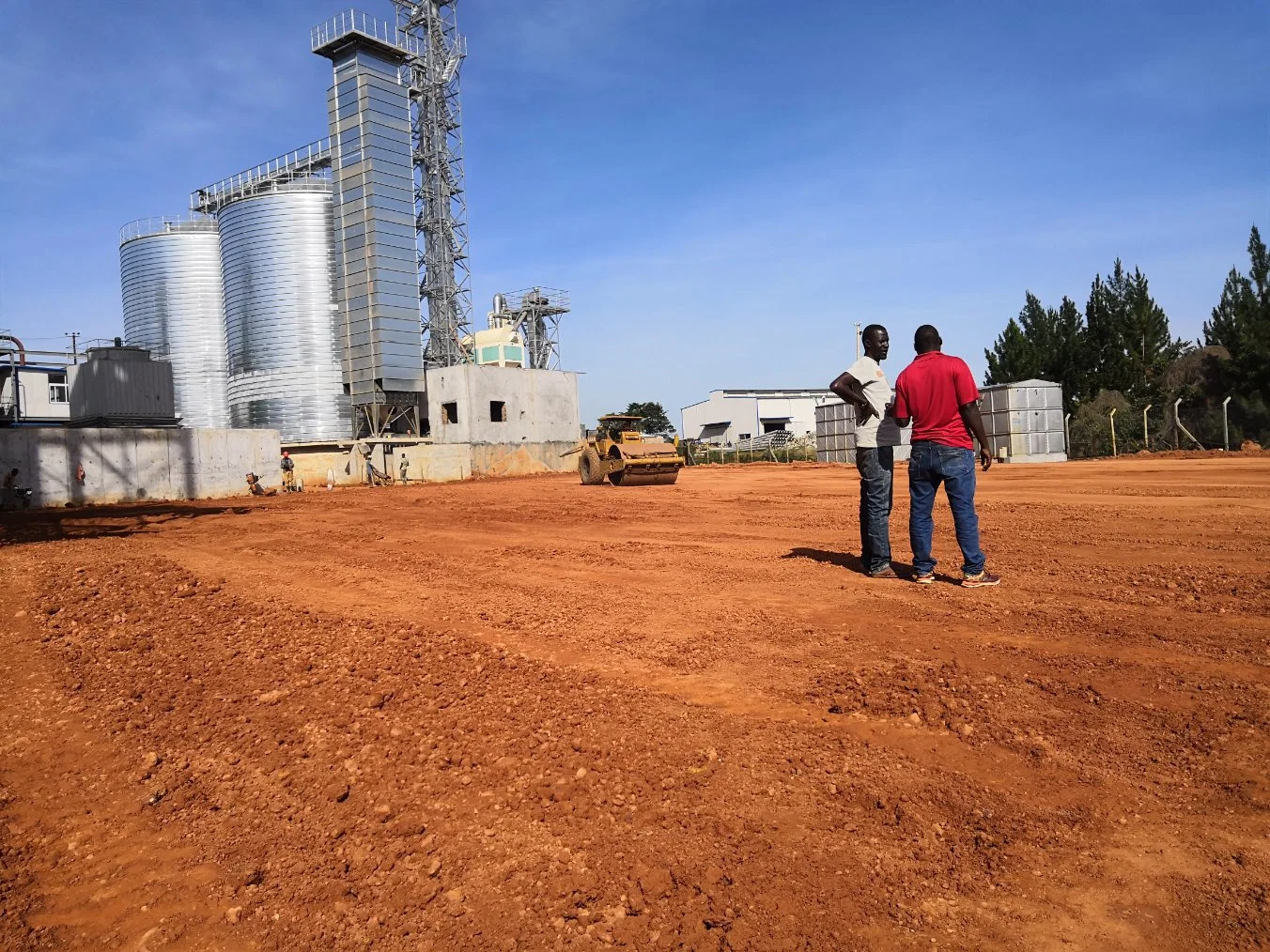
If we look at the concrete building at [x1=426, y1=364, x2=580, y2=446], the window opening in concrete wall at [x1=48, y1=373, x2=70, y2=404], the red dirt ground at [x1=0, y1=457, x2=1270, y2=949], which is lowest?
the red dirt ground at [x1=0, y1=457, x2=1270, y2=949]

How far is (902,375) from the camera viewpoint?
611 centimetres

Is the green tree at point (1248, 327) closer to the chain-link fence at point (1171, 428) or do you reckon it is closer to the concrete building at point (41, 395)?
the chain-link fence at point (1171, 428)

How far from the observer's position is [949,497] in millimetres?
5691

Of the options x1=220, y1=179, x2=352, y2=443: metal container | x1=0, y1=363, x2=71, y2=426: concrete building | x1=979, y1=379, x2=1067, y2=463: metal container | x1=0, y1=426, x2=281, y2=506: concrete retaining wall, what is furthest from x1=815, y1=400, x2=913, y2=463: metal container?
x1=0, y1=363, x2=71, y2=426: concrete building

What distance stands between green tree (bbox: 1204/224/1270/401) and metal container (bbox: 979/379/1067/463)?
23.4ft

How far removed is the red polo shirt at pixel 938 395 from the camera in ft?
19.1

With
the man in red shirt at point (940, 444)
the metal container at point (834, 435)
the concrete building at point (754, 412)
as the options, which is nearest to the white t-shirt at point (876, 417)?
the man in red shirt at point (940, 444)

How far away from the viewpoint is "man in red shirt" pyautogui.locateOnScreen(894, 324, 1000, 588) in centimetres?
570

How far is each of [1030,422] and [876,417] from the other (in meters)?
24.0

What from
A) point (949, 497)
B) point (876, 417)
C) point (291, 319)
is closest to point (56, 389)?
point (291, 319)

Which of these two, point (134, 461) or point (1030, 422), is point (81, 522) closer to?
point (134, 461)

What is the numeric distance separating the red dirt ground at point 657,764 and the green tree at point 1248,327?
27858 mm

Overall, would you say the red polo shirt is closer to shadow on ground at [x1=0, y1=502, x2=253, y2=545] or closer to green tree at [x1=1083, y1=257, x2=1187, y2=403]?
shadow on ground at [x1=0, y1=502, x2=253, y2=545]

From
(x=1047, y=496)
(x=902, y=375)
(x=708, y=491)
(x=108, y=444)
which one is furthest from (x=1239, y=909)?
(x=108, y=444)
